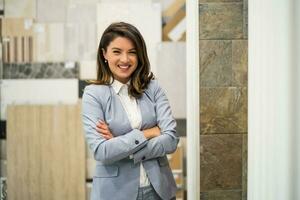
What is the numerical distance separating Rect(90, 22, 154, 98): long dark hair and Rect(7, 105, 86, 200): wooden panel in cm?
104

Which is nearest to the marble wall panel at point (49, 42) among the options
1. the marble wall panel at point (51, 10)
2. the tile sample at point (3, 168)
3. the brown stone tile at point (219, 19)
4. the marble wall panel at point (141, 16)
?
the marble wall panel at point (51, 10)

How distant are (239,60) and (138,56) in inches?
32.2

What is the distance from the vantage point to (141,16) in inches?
93.4

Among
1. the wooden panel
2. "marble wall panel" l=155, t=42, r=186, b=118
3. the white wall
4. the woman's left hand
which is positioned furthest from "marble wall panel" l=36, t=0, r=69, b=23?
the white wall

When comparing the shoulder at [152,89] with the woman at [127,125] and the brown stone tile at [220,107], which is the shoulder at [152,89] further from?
the brown stone tile at [220,107]

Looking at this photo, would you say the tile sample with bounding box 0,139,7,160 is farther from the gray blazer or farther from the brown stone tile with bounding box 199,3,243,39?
the brown stone tile with bounding box 199,3,243,39

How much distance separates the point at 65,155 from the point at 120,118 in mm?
1221

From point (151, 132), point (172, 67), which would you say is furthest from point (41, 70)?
point (151, 132)

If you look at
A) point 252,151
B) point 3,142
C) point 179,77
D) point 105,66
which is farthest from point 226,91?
point 3,142

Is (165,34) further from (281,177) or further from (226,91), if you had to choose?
(281,177)

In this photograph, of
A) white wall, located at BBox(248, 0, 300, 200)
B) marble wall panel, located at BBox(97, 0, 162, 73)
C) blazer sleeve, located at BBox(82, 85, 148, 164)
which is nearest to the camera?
white wall, located at BBox(248, 0, 300, 200)

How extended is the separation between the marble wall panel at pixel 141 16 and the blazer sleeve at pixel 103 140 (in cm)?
108

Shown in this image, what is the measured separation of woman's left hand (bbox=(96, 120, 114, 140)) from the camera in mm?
1332

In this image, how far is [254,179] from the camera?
973 mm
